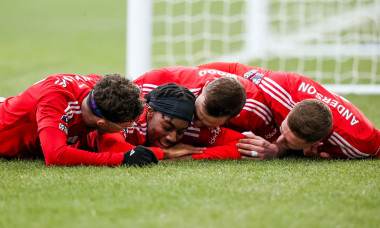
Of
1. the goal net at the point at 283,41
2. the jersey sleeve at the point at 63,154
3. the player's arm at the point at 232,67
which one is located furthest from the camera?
the goal net at the point at 283,41

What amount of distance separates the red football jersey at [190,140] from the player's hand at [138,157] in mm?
232

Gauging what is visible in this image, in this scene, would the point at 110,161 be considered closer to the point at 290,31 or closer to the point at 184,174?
the point at 184,174

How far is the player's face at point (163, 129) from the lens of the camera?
11.2ft

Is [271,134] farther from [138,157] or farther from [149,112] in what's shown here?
[138,157]

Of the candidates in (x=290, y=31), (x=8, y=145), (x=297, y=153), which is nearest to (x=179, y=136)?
(x=297, y=153)

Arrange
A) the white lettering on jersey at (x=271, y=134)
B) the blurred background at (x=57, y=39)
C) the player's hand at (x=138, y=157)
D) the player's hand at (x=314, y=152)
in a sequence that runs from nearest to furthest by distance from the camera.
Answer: the player's hand at (x=138, y=157) → the player's hand at (x=314, y=152) → the white lettering on jersey at (x=271, y=134) → the blurred background at (x=57, y=39)

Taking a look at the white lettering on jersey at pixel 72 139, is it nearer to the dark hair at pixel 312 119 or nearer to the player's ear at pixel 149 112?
the player's ear at pixel 149 112

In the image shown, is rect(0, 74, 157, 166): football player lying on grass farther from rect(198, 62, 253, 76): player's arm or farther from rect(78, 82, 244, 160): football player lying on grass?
rect(198, 62, 253, 76): player's arm

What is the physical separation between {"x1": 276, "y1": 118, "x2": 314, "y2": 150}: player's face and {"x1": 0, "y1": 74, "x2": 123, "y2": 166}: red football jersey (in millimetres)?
1148

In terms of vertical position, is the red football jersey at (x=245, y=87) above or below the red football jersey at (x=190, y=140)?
above

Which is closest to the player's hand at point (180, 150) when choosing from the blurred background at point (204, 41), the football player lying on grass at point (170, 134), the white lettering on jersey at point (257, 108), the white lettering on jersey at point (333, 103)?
the football player lying on grass at point (170, 134)

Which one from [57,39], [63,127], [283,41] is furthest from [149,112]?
[57,39]

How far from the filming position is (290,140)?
3.43 m

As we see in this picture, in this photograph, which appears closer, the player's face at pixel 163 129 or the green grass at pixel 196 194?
the green grass at pixel 196 194
